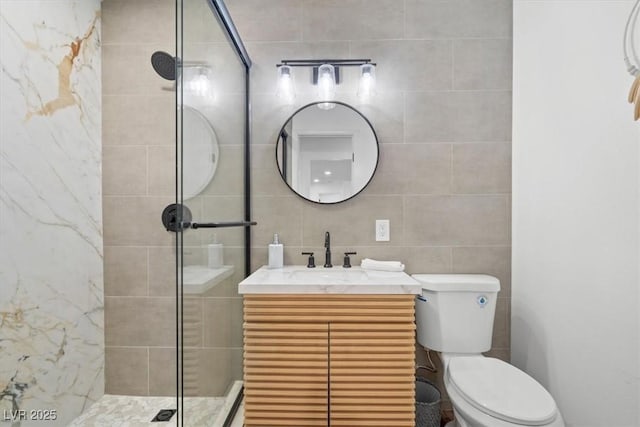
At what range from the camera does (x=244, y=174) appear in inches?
66.0

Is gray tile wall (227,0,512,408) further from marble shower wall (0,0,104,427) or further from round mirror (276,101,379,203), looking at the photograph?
marble shower wall (0,0,104,427)

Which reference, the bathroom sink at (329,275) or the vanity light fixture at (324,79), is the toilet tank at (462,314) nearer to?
the bathroom sink at (329,275)

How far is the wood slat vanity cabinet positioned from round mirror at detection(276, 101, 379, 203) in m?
0.67

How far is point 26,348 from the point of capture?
4.33 ft

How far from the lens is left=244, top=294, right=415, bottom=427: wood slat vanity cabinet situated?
4.09ft

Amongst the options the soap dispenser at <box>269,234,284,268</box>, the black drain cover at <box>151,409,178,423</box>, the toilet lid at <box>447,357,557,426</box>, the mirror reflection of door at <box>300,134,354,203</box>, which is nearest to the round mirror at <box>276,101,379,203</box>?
the mirror reflection of door at <box>300,134,354,203</box>

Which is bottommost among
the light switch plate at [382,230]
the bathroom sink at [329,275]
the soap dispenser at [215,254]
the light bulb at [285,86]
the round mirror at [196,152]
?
the bathroom sink at [329,275]

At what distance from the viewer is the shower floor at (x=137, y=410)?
1227mm

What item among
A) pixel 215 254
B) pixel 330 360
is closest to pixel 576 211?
pixel 330 360

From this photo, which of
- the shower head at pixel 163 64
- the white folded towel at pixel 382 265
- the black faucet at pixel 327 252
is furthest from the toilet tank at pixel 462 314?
the shower head at pixel 163 64

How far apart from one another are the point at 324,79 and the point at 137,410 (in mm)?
2113

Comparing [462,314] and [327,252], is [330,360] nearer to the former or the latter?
[327,252]

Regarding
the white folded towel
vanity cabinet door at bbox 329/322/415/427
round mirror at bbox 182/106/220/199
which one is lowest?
vanity cabinet door at bbox 329/322/415/427

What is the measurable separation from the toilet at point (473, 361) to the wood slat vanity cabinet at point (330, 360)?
9.1 inches
